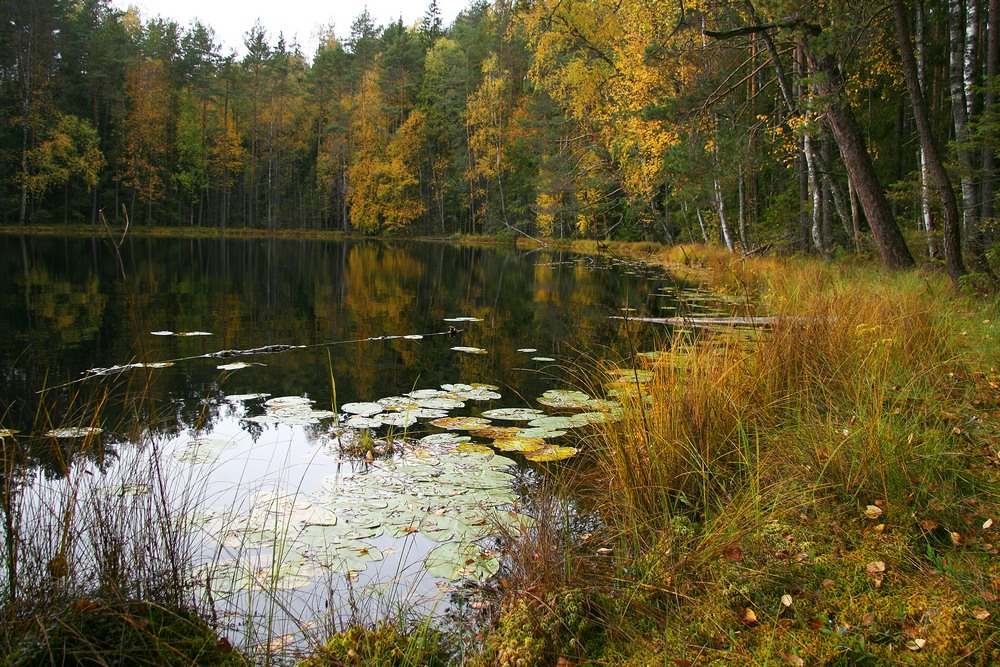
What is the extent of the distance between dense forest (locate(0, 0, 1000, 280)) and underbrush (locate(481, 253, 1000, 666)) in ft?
30.3

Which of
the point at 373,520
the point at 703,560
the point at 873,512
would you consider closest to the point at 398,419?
the point at 373,520

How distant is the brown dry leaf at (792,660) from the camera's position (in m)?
1.95

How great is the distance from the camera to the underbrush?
208 cm

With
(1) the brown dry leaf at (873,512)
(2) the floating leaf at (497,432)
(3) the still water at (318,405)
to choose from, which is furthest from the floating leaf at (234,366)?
(1) the brown dry leaf at (873,512)

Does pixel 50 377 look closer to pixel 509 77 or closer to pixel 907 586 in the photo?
pixel 907 586

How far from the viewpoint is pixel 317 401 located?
562 centimetres

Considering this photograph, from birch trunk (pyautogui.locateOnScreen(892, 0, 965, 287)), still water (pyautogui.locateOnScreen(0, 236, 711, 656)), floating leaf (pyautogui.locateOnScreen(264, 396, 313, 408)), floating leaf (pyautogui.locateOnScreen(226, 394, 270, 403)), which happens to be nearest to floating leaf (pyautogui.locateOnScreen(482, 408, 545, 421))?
still water (pyautogui.locateOnScreen(0, 236, 711, 656))

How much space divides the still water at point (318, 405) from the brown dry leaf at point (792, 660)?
3.99ft

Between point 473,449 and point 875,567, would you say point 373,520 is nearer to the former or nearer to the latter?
point 473,449

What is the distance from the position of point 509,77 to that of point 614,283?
23847 mm

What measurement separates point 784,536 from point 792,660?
2.55ft

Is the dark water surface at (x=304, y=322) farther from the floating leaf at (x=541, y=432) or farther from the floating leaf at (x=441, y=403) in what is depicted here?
the floating leaf at (x=541, y=432)

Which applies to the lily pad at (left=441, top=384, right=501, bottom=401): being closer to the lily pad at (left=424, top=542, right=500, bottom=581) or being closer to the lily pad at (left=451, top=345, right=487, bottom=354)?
the lily pad at (left=451, top=345, right=487, bottom=354)

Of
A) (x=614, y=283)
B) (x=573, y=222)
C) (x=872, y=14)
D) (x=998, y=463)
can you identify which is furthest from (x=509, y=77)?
(x=998, y=463)
